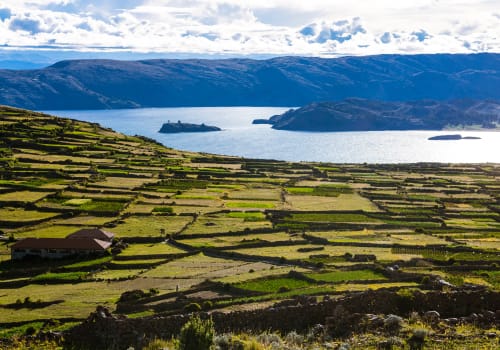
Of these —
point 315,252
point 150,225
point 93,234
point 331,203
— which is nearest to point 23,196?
point 150,225

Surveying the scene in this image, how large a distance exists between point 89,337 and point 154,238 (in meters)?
37.7

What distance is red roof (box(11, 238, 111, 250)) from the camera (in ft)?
186

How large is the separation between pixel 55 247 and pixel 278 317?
35.0 m

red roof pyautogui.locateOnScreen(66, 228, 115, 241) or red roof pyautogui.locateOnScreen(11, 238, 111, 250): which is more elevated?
red roof pyautogui.locateOnScreen(66, 228, 115, 241)

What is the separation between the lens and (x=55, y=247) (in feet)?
188

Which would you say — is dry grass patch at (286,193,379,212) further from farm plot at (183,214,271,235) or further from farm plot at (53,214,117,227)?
farm plot at (53,214,117,227)

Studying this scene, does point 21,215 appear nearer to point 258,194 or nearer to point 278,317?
point 258,194

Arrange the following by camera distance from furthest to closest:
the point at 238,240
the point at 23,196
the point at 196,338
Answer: the point at 23,196, the point at 238,240, the point at 196,338

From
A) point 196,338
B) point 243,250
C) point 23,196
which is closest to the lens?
point 196,338

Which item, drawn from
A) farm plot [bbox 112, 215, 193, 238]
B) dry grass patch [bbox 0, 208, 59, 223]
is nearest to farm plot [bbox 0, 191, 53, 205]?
dry grass patch [bbox 0, 208, 59, 223]

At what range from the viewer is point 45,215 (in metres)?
72.1

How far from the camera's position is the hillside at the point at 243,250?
91.4 ft

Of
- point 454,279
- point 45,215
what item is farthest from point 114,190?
point 454,279

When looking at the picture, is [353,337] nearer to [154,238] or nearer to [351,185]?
[154,238]
